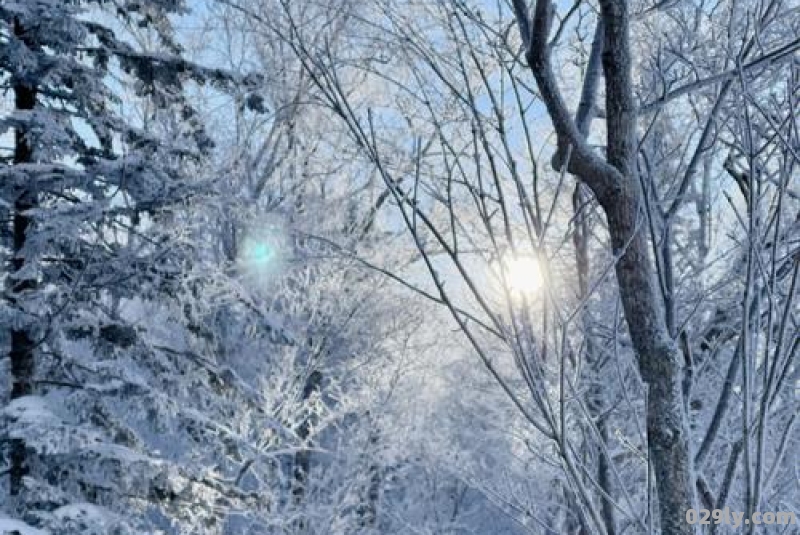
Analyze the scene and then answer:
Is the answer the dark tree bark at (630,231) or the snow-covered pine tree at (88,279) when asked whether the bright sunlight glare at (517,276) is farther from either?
the snow-covered pine tree at (88,279)

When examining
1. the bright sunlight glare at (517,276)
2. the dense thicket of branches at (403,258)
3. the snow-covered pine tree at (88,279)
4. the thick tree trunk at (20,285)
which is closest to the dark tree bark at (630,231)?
the dense thicket of branches at (403,258)

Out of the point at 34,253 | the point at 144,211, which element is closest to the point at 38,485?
the point at 34,253

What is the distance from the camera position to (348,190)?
11.1 metres

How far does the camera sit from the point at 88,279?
5.47 m

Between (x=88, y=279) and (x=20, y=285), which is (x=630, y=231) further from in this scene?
(x=20, y=285)

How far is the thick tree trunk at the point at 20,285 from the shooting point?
5.23m

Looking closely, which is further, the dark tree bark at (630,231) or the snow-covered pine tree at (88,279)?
the snow-covered pine tree at (88,279)

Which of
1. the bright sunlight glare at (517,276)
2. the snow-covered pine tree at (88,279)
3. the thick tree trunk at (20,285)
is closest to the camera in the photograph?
the bright sunlight glare at (517,276)

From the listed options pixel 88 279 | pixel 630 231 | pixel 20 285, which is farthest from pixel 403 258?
pixel 630 231

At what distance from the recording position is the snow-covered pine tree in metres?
5.03

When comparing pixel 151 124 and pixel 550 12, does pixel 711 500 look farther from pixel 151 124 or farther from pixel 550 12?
pixel 151 124

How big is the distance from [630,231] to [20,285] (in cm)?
500

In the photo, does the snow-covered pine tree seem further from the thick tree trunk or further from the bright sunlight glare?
the bright sunlight glare

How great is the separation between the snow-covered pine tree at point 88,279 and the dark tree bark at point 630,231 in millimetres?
4139
